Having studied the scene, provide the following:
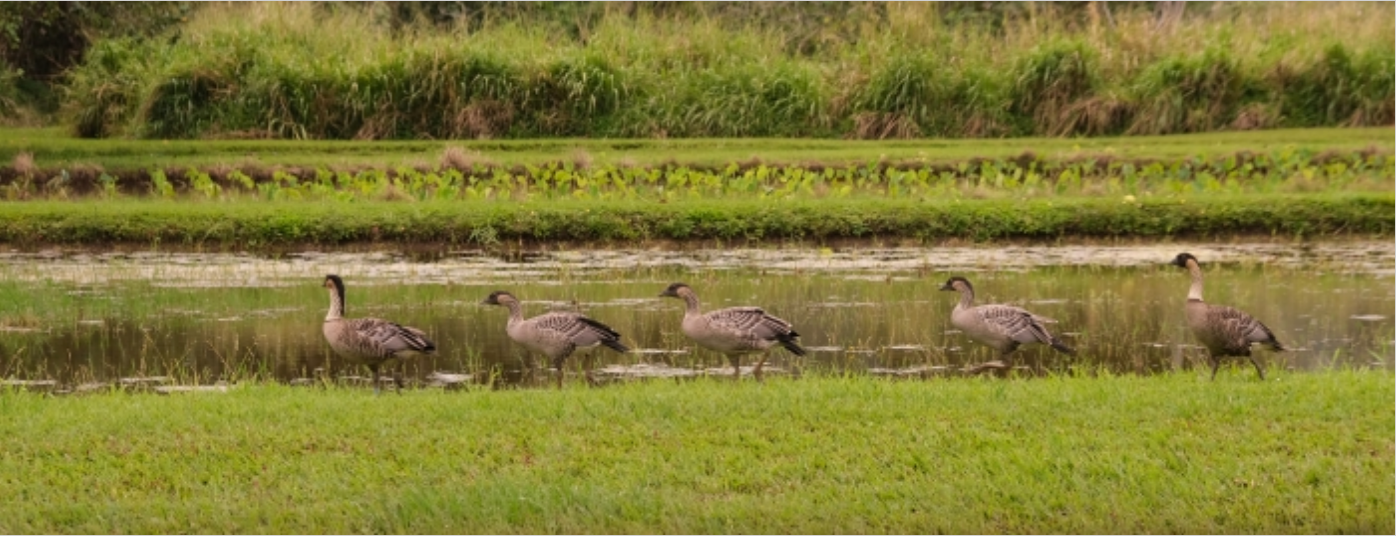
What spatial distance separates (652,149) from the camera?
80.8ft

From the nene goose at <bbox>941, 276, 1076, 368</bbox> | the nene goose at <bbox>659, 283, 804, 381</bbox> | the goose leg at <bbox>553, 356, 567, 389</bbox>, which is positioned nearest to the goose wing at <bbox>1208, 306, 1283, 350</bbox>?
the nene goose at <bbox>941, 276, 1076, 368</bbox>

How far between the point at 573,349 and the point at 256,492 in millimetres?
3842

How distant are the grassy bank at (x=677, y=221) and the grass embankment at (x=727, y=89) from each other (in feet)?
24.4

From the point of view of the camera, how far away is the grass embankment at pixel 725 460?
7.46m

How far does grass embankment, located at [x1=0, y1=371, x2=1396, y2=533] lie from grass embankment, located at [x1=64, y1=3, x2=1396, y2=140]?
1698cm

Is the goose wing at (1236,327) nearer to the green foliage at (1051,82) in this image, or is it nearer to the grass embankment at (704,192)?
the grass embankment at (704,192)

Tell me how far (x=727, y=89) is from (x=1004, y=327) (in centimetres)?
1597

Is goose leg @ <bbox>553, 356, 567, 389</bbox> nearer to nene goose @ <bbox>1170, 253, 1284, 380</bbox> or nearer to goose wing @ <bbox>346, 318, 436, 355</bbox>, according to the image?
goose wing @ <bbox>346, 318, 436, 355</bbox>

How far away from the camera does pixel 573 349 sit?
1147 centimetres

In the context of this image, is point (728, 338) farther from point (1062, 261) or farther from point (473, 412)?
point (1062, 261)

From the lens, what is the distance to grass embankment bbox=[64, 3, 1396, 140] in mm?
26531

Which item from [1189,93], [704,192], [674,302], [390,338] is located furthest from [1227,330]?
[1189,93]

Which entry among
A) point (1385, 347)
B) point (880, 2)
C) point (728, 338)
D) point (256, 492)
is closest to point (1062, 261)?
point (1385, 347)

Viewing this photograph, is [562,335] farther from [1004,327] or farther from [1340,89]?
[1340,89]
